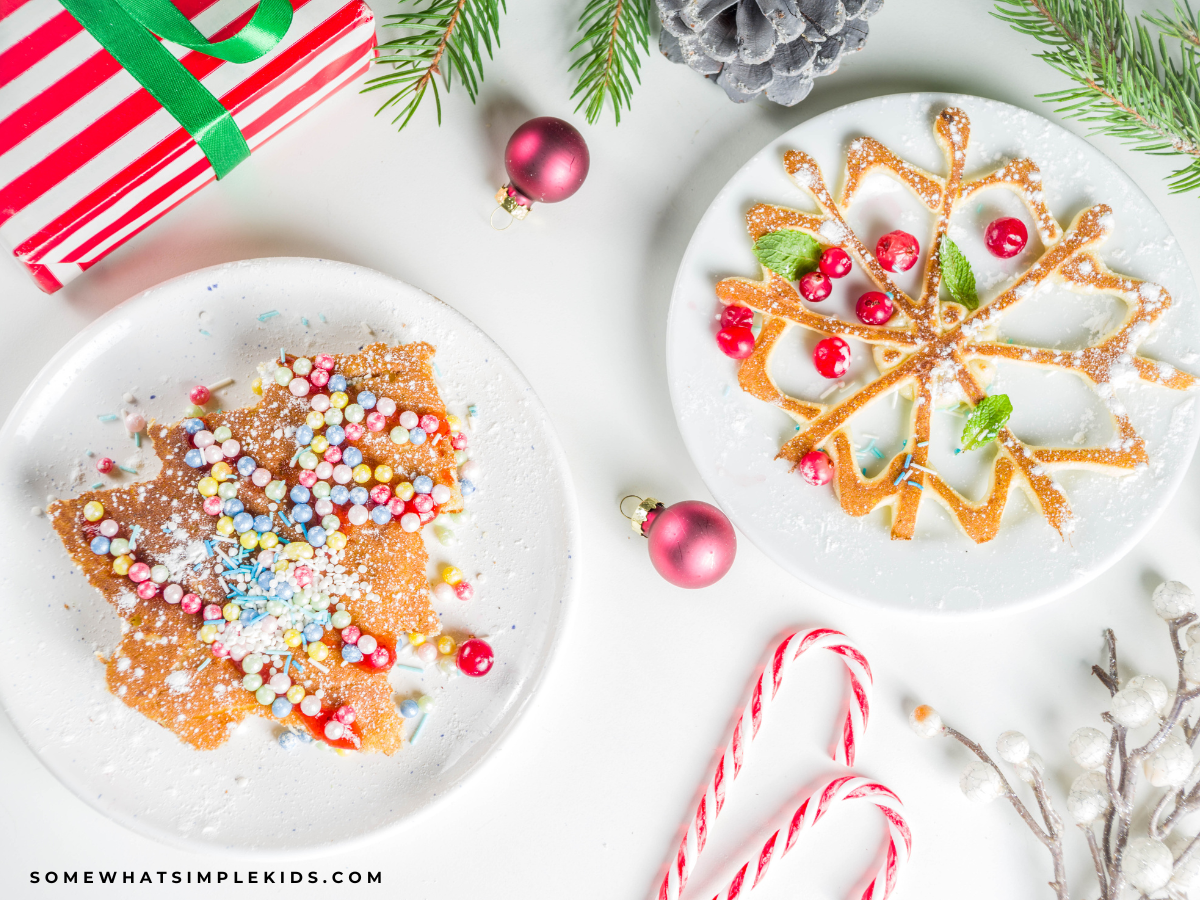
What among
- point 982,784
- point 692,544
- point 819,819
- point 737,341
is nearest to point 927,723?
point 982,784

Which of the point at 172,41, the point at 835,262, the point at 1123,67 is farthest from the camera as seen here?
the point at 835,262

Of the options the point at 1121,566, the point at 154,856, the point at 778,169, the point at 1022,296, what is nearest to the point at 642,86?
the point at 778,169

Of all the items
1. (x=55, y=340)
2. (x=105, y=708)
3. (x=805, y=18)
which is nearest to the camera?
(x=805, y=18)

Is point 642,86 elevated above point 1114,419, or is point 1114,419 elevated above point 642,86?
point 642,86

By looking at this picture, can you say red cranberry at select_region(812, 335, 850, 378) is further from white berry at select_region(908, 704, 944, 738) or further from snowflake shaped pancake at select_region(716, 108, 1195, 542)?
white berry at select_region(908, 704, 944, 738)

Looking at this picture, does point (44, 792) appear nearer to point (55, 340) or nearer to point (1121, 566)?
point (55, 340)

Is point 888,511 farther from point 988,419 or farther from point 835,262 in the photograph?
point 835,262

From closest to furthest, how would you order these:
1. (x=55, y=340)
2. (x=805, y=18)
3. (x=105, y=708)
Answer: (x=805, y=18) < (x=105, y=708) < (x=55, y=340)

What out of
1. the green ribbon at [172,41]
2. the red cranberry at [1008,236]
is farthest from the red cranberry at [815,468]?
the green ribbon at [172,41]

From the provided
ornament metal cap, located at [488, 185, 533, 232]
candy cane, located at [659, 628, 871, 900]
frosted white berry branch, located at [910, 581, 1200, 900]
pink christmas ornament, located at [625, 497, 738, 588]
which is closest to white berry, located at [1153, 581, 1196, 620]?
frosted white berry branch, located at [910, 581, 1200, 900]
